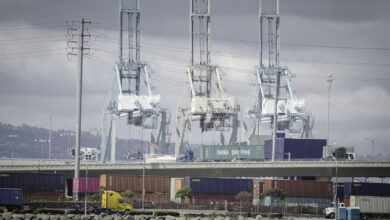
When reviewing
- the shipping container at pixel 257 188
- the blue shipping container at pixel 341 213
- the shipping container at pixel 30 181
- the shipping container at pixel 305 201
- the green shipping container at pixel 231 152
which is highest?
the green shipping container at pixel 231 152

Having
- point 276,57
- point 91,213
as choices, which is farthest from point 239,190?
point 276,57

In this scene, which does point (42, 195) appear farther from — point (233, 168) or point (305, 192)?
point (305, 192)

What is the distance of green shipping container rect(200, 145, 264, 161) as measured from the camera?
124m

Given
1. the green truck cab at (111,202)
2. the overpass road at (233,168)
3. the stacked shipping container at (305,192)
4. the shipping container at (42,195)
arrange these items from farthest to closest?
the overpass road at (233,168) < the stacked shipping container at (305,192) < the shipping container at (42,195) < the green truck cab at (111,202)

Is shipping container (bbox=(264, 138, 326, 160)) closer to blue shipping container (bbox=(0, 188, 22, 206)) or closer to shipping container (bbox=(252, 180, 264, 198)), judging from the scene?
shipping container (bbox=(252, 180, 264, 198))

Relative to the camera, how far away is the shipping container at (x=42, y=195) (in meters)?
90.1

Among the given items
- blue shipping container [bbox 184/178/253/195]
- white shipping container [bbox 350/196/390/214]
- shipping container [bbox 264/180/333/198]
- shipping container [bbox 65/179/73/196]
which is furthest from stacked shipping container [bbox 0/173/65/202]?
white shipping container [bbox 350/196/390/214]

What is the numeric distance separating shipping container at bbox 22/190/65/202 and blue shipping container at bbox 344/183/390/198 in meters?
36.6

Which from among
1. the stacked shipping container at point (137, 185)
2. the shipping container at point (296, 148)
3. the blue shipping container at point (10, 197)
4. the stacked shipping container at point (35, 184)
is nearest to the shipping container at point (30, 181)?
the stacked shipping container at point (35, 184)

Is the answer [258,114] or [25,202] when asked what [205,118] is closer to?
[258,114]

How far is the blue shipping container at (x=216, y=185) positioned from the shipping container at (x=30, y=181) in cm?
1732

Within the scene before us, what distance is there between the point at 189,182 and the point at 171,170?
62.1ft

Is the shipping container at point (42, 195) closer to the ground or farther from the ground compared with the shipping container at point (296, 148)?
closer to the ground

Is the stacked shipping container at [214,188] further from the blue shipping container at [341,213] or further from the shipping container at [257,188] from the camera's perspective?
the blue shipping container at [341,213]
